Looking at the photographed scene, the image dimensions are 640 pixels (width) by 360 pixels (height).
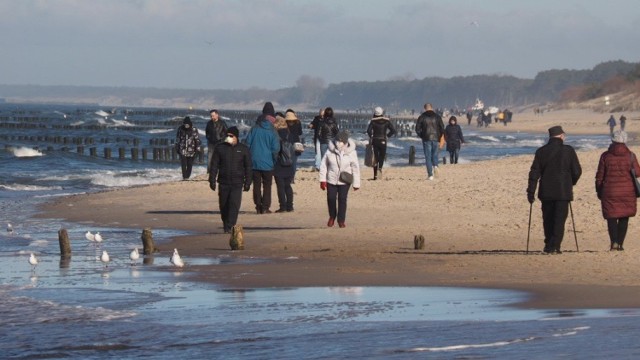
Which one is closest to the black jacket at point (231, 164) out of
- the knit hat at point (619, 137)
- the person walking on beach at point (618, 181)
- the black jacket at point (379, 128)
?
the person walking on beach at point (618, 181)

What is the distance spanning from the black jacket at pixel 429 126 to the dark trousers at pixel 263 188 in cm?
570

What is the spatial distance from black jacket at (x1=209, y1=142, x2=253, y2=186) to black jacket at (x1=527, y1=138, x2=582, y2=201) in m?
4.43

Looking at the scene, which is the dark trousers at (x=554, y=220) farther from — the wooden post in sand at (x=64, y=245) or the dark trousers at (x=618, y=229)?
the wooden post in sand at (x=64, y=245)

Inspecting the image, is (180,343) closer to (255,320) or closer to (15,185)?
(255,320)

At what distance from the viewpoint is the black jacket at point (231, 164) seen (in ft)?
56.9

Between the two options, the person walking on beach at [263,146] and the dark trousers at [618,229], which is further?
Result: the person walking on beach at [263,146]

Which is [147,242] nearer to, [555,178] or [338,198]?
[338,198]

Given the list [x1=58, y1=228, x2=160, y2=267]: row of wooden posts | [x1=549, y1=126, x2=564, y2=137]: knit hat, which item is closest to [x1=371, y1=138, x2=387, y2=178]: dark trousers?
[x1=58, y1=228, x2=160, y2=267]: row of wooden posts

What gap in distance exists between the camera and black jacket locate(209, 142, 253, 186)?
56.9 feet

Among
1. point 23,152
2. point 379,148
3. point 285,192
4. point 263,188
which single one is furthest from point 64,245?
point 23,152

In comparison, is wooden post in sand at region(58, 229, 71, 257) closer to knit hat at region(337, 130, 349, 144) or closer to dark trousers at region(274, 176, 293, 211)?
knit hat at region(337, 130, 349, 144)

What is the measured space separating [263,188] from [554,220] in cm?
674

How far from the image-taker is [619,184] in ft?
47.2

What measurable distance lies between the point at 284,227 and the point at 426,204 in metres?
3.92
